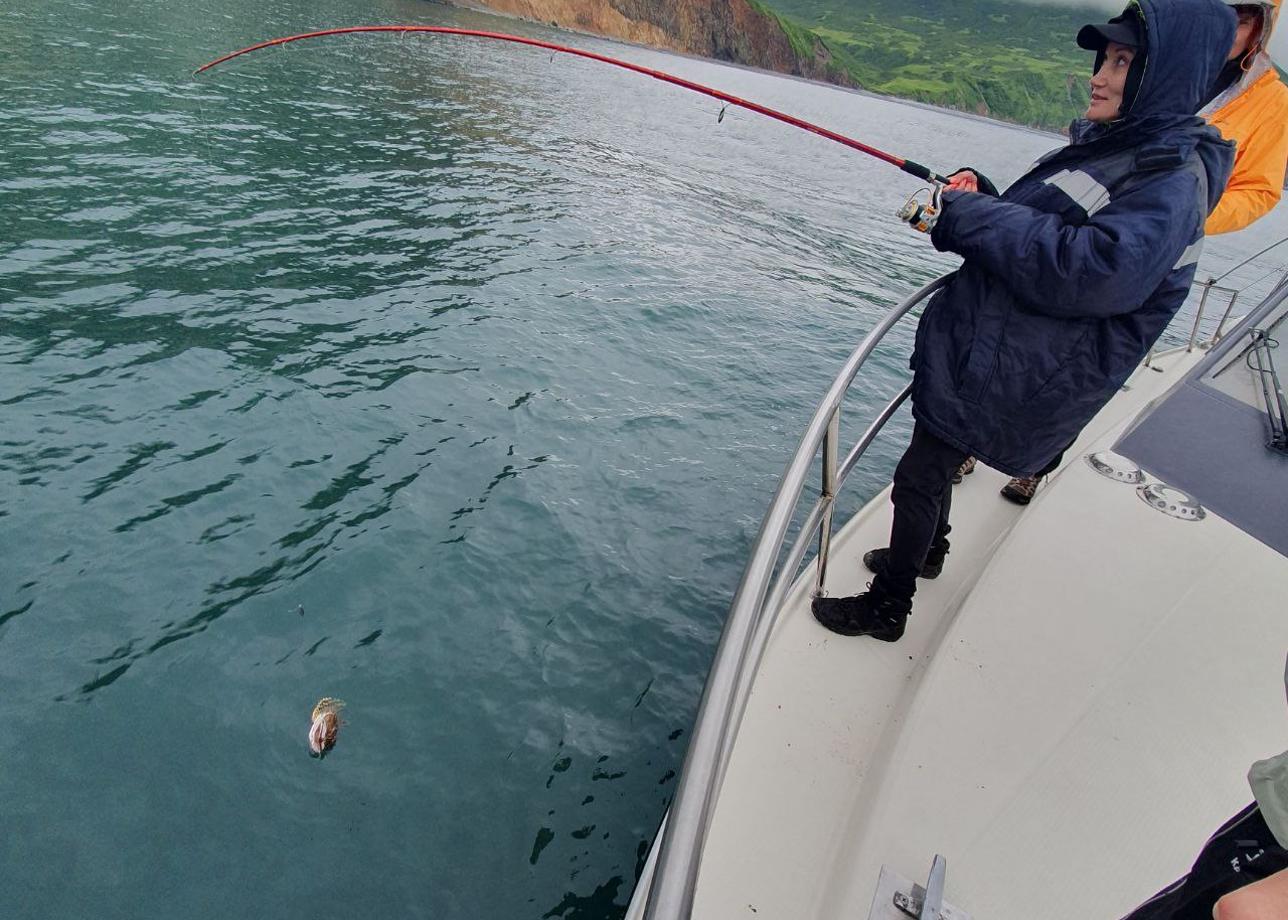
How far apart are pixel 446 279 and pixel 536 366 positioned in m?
2.59

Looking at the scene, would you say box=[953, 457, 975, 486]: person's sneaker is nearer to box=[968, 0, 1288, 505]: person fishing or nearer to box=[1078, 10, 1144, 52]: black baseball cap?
box=[968, 0, 1288, 505]: person fishing

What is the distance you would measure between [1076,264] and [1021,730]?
1.54 metres

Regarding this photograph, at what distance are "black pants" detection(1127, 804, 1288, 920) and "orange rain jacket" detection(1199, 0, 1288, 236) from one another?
12.2ft

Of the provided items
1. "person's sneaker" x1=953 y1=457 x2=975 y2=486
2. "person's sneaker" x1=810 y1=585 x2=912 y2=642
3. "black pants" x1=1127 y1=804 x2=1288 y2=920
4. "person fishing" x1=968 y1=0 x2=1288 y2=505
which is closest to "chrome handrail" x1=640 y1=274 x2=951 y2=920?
"black pants" x1=1127 y1=804 x2=1288 y2=920

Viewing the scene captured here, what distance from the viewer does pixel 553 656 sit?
442 centimetres

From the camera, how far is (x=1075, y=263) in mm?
2318

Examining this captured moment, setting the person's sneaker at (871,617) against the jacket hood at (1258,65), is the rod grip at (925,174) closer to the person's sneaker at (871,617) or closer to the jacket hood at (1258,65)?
the jacket hood at (1258,65)

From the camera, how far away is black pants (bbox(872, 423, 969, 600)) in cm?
288

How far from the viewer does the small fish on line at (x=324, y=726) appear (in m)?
3.62

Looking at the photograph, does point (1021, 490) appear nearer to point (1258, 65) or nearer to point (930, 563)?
point (930, 563)

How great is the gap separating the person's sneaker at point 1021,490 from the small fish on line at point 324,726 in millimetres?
3943

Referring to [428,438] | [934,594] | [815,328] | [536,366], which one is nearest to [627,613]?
[934,594]

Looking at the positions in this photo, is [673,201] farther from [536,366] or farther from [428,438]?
[428,438]

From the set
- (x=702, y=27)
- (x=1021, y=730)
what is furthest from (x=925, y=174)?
(x=702, y=27)
